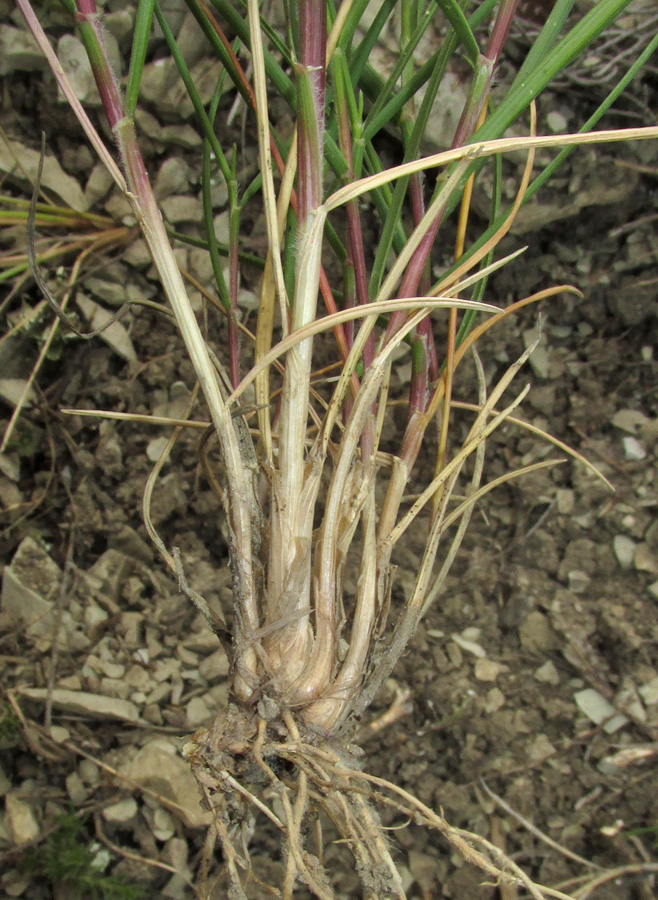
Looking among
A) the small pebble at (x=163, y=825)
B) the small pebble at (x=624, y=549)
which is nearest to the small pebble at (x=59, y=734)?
the small pebble at (x=163, y=825)

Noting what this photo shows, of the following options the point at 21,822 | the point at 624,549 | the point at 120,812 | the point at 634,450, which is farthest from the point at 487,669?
the point at 21,822

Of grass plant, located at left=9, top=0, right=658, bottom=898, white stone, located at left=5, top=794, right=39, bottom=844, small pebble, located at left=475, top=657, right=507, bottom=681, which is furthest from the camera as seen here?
small pebble, located at left=475, top=657, right=507, bottom=681

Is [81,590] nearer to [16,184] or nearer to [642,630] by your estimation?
[16,184]

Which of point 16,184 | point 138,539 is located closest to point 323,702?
point 138,539

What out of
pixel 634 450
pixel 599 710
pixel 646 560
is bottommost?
pixel 599 710

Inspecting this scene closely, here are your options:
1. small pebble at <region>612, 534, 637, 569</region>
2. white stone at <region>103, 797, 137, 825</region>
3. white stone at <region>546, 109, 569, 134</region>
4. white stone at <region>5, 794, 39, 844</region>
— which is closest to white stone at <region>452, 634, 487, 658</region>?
small pebble at <region>612, 534, 637, 569</region>

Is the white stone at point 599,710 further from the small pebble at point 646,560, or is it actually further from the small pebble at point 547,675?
the small pebble at point 646,560

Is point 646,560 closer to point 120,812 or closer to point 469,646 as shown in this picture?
point 469,646

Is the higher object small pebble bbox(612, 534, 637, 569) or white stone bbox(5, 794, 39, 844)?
small pebble bbox(612, 534, 637, 569)

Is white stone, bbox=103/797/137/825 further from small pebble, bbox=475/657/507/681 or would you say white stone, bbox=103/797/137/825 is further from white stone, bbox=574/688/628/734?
white stone, bbox=574/688/628/734
